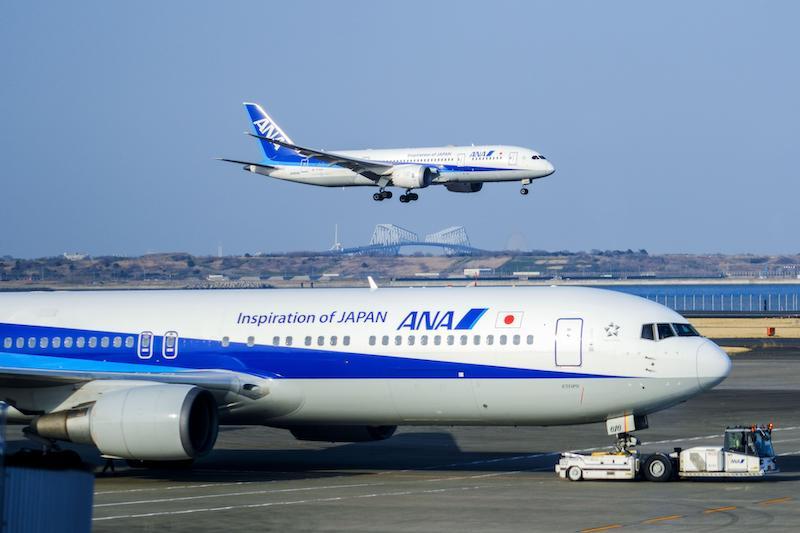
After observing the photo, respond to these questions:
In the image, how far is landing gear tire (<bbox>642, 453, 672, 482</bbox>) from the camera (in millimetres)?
25969

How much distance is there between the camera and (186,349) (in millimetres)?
28828

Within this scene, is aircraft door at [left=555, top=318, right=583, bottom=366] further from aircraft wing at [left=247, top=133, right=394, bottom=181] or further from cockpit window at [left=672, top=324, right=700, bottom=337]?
aircraft wing at [left=247, top=133, right=394, bottom=181]

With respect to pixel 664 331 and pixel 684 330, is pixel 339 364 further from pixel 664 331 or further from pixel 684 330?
pixel 684 330

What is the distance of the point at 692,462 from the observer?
2598 centimetres

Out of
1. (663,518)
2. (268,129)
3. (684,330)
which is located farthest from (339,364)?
(268,129)

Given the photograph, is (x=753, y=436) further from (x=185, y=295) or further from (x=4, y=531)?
(x=4, y=531)

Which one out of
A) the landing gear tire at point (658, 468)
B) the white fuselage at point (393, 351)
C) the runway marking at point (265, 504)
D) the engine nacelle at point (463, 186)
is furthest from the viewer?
the engine nacelle at point (463, 186)

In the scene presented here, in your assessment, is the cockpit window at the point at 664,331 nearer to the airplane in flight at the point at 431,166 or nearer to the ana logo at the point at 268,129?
the airplane in flight at the point at 431,166

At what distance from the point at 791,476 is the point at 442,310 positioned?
26.7ft

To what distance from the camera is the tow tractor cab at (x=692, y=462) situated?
25750 millimetres

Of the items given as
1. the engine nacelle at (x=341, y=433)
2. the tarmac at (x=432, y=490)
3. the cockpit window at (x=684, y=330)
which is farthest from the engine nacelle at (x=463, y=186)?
the cockpit window at (x=684, y=330)

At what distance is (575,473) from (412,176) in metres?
54.1

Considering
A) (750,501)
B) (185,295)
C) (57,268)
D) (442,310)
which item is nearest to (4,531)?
(750,501)

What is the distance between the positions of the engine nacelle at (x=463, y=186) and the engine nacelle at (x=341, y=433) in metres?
54.3
